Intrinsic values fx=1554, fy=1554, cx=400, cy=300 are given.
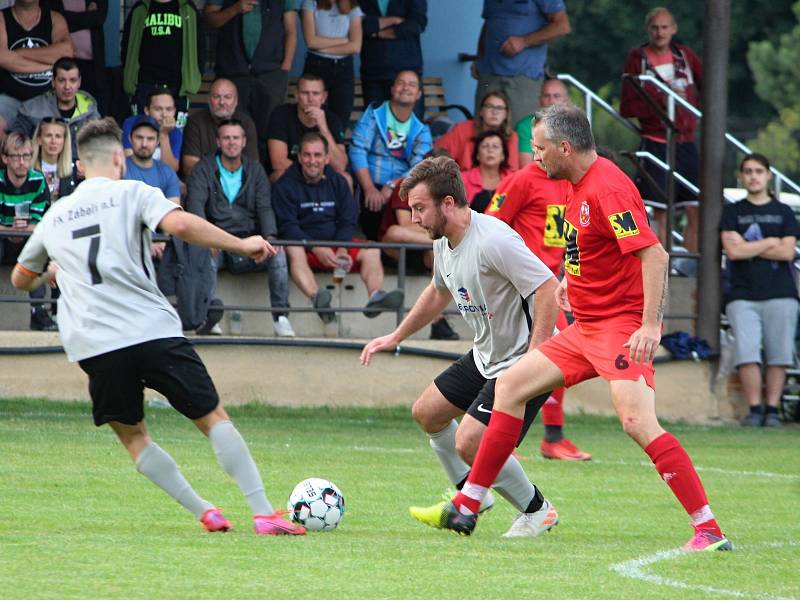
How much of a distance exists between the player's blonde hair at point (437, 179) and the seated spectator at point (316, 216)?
23.5 ft

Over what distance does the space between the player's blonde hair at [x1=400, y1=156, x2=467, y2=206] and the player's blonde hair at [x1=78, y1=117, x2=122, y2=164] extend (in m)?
1.40

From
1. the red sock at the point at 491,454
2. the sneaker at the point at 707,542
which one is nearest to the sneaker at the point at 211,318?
the red sock at the point at 491,454

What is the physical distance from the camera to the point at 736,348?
50.3 feet

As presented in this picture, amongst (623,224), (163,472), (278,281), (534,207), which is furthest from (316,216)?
(623,224)

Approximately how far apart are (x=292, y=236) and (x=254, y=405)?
68.2 inches

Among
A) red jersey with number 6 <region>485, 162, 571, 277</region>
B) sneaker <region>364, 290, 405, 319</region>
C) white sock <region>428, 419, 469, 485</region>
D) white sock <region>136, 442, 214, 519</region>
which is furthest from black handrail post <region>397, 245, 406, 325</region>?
white sock <region>136, 442, 214, 519</region>

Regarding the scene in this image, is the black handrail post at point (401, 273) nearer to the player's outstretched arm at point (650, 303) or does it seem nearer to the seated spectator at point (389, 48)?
the seated spectator at point (389, 48)

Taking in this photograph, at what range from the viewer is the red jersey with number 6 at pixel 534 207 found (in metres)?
11.4

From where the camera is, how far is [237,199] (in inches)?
574

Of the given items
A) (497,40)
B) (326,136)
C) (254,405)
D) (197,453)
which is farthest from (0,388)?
(497,40)

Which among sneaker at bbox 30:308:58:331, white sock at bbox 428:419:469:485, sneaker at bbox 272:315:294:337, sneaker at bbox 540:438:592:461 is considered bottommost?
sneaker at bbox 540:438:592:461

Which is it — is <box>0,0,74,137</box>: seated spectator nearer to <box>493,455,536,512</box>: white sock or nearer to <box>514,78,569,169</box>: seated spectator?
<box>514,78,569,169</box>: seated spectator

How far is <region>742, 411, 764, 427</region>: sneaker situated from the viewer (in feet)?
50.5

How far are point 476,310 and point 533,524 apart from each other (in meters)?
1.11
